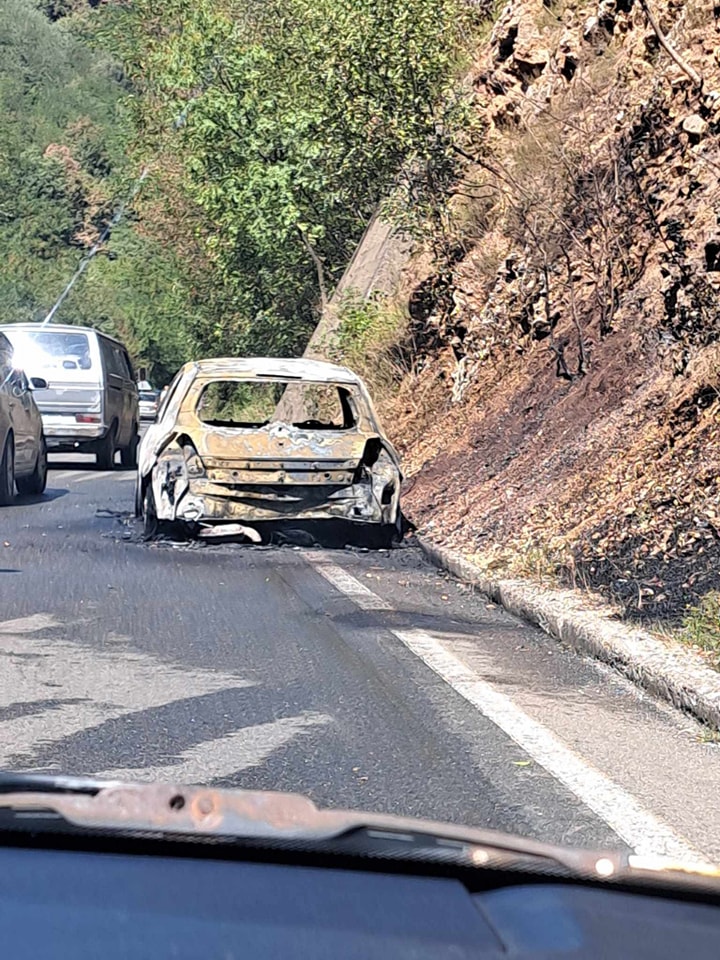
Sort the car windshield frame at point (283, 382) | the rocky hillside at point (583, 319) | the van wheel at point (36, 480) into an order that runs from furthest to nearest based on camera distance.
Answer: the van wheel at point (36, 480)
the car windshield frame at point (283, 382)
the rocky hillside at point (583, 319)

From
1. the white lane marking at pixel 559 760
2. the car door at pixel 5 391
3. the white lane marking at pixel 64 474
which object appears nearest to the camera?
the white lane marking at pixel 559 760

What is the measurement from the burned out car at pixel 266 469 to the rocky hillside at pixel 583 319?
817mm

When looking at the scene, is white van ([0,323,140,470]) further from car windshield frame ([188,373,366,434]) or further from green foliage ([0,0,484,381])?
car windshield frame ([188,373,366,434])

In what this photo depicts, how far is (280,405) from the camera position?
81.8 feet

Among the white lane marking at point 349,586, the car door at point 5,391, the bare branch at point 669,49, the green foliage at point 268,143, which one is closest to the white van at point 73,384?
the green foliage at point 268,143

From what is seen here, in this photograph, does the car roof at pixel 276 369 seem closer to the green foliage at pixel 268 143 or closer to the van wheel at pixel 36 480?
the van wheel at pixel 36 480

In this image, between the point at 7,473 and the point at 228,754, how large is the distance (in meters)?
11.1

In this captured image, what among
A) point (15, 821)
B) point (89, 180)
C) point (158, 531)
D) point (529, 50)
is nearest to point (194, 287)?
point (529, 50)

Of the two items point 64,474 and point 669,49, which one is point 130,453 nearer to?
point 64,474

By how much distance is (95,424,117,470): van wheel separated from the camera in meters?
23.8

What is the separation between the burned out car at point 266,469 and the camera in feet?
41.8

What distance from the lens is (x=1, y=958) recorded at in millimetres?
1874

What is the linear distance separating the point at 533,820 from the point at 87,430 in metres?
18.9

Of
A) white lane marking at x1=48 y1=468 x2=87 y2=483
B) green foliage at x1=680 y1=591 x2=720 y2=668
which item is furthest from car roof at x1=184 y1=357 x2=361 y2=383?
white lane marking at x1=48 y1=468 x2=87 y2=483
